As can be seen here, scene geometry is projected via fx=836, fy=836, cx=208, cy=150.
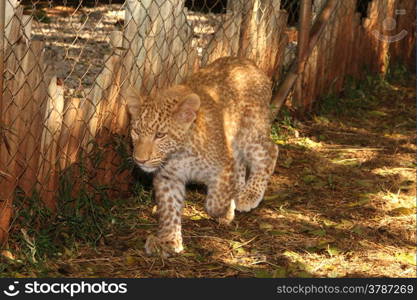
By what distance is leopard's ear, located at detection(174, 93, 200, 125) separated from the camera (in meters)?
5.75

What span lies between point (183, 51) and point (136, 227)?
1.57 meters

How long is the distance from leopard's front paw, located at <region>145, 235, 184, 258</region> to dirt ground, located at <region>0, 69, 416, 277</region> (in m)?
0.06

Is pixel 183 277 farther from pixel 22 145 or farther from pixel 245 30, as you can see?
pixel 245 30

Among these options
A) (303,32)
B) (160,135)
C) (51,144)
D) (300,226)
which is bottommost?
(300,226)

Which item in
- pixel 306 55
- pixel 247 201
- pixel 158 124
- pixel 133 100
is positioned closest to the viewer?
pixel 158 124

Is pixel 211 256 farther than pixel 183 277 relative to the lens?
Yes

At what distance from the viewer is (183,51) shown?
22.6ft

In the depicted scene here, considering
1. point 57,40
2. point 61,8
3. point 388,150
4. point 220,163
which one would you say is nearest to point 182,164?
point 220,163

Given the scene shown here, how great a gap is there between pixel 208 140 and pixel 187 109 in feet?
1.13

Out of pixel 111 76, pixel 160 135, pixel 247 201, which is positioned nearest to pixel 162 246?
pixel 160 135

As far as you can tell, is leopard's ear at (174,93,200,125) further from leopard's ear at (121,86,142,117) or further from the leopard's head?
Answer: leopard's ear at (121,86,142,117)

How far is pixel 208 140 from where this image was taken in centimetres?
602

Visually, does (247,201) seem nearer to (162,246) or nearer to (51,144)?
(162,246)

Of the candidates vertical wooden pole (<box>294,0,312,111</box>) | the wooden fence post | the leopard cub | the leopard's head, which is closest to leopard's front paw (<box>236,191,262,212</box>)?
the leopard cub
